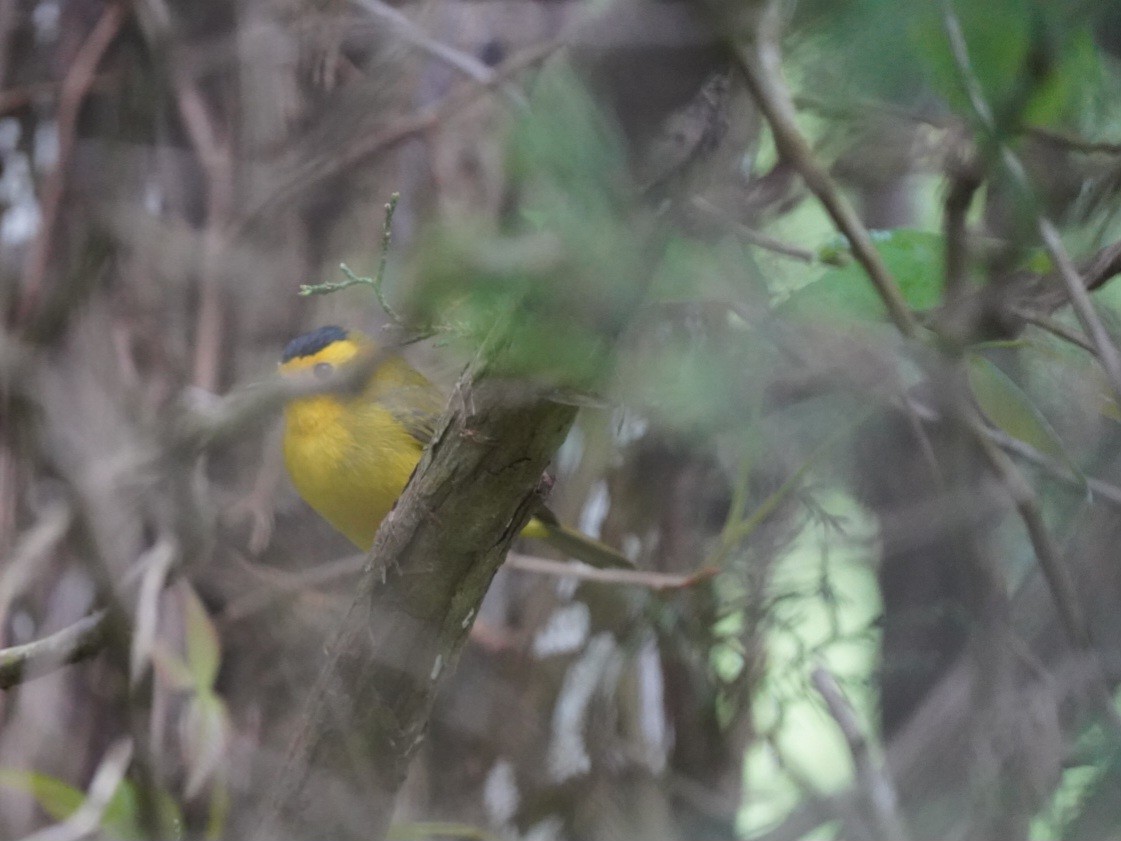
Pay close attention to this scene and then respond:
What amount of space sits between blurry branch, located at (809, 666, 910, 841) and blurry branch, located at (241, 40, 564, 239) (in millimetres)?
2091

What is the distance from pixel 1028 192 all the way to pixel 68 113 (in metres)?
3.00

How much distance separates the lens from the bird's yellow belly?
102 inches

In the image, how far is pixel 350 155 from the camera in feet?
10.5

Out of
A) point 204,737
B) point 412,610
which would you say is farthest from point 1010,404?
point 204,737

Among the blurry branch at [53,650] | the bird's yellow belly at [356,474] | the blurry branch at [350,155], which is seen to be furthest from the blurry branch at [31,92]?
the blurry branch at [53,650]

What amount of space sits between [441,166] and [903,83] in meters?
2.60

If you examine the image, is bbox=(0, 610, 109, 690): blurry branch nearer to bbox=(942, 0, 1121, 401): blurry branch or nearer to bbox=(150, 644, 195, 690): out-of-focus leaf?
bbox=(150, 644, 195, 690): out-of-focus leaf

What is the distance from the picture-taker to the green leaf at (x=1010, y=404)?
1.25m

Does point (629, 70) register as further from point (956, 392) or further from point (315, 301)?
point (315, 301)

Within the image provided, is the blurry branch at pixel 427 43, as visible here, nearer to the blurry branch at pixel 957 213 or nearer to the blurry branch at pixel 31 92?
the blurry branch at pixel 31 92

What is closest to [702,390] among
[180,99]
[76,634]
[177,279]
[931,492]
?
[76,634]

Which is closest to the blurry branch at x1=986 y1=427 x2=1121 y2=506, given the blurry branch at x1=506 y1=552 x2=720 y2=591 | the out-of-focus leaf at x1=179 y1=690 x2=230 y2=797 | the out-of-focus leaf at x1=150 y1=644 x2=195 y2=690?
the blurry branch at x1=506 y1=552 x2=720 y2=591

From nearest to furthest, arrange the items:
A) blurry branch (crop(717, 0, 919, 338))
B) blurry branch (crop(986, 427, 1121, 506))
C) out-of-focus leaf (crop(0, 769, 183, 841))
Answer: blurry branch (crop(717, 0, 919, 338)), blurry branch (crop(986, 427, 1121, 506)), out-of-focus leaf (crop(0, 769, 183, 841))

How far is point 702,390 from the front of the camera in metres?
0.77
